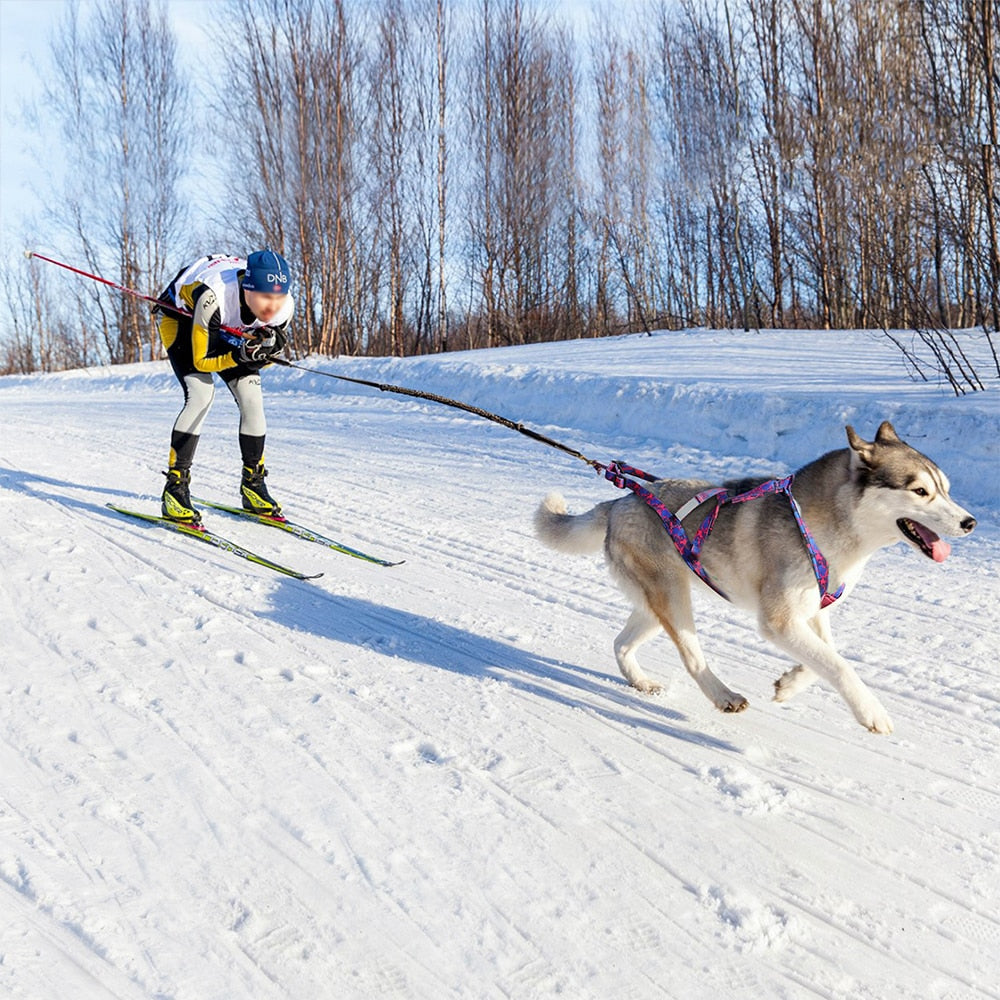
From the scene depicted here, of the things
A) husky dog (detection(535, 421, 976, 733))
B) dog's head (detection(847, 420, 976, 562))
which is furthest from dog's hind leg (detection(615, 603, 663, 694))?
dog's head (detection(847, 420, 976, 562))

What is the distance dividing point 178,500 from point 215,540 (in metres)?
0.69

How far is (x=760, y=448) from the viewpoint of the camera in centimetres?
867

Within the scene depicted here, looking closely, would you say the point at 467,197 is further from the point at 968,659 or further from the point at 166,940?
the point at 166,940

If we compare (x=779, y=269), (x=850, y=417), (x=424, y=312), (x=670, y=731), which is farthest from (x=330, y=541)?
(x=424, y=312)

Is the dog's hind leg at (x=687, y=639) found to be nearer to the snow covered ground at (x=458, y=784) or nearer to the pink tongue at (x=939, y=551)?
the snow covered ground at (x=458, y=784)

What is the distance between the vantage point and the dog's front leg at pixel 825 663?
118 inches

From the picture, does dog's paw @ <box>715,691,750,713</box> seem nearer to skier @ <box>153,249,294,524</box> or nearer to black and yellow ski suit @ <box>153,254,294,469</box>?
skier @ <box>153,249,294,524</box>

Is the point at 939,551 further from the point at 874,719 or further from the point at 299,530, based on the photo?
the point at 299,530

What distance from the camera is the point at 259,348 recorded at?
231 inches

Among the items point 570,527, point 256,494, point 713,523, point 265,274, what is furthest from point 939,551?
point 256,494

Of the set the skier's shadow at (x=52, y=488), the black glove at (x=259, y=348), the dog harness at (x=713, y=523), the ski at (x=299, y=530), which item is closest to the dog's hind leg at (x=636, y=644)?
the dog harness at (x=713, y=523)

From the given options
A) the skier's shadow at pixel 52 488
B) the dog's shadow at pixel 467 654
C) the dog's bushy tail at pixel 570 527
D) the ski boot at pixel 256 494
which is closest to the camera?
the dog's shadow at pixel 467 654

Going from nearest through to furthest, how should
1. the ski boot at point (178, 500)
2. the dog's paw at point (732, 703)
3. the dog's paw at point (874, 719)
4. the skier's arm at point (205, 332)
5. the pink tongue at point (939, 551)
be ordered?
the dog's paw at point (874, 719), the pink tongue at point (939, 551), the dog's paw at point (732, 703), the skier's arm at point (205, 332), the ski boot at point (178, 500)

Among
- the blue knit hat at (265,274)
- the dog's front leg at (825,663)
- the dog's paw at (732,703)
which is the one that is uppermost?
the blue knit hat at (265,274)
